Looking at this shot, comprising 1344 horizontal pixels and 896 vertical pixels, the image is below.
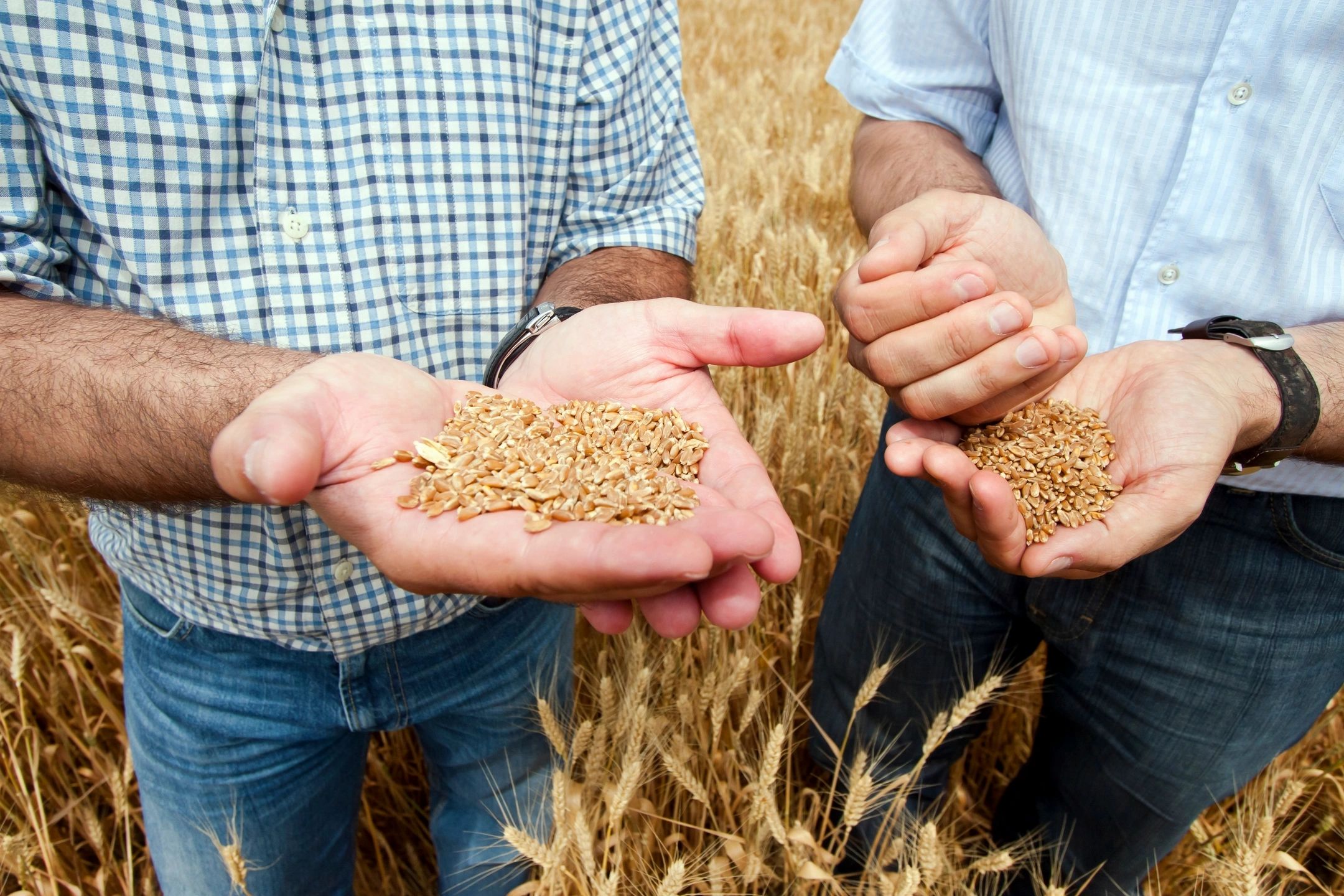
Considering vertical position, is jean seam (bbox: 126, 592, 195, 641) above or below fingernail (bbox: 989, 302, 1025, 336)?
below

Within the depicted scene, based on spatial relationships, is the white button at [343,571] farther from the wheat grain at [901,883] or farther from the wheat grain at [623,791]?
the wheat grain at [901,883]

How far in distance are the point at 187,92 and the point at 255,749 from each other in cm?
112

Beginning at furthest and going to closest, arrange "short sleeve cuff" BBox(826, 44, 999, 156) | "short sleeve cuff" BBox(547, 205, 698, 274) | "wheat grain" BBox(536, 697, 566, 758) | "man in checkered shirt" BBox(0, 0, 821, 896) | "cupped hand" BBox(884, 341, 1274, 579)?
"short sleeve cuff" BBox(826, 44, 999, 156) → "short sleeve cuff" BBox(547, 205, 698, 274) → "wheat grain" BBox(536, 697, 566, 758) → "cupped hand" BBox(884, 341, 1274, 579) → "man in checkered shirt" BBox(0, 0, 821, 896)

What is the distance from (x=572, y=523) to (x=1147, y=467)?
95cm

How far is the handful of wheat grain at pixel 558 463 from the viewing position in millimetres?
1195

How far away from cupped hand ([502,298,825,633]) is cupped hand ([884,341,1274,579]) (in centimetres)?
24

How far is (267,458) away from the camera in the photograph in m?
0.93

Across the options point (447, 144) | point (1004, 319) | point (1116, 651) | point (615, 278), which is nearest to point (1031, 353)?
point (1004, 319)

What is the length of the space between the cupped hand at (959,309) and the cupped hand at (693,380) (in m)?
0.16

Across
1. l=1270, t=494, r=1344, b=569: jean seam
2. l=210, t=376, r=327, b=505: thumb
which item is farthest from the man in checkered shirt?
l=1270, t=494, r=1344, b=569: jean seam

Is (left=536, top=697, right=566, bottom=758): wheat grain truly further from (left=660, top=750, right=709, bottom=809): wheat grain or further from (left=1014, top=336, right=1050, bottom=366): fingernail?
(left=1014, top=336, right=1050, bottom=366): fingernail

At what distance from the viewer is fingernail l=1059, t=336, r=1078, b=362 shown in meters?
1.25

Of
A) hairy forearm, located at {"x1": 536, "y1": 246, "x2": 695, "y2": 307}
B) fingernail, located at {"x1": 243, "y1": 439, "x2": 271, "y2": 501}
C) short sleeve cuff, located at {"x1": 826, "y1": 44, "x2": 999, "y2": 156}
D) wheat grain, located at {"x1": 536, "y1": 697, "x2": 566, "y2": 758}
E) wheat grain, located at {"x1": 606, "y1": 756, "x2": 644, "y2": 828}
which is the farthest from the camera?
short sleeve cuff, located at {"x1": 826, "y1": 44, "x2": 999, "y2": 156}

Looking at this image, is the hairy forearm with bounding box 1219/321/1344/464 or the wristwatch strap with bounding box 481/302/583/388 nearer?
the hairy forearm with bounding box 1219/321/1344/464
